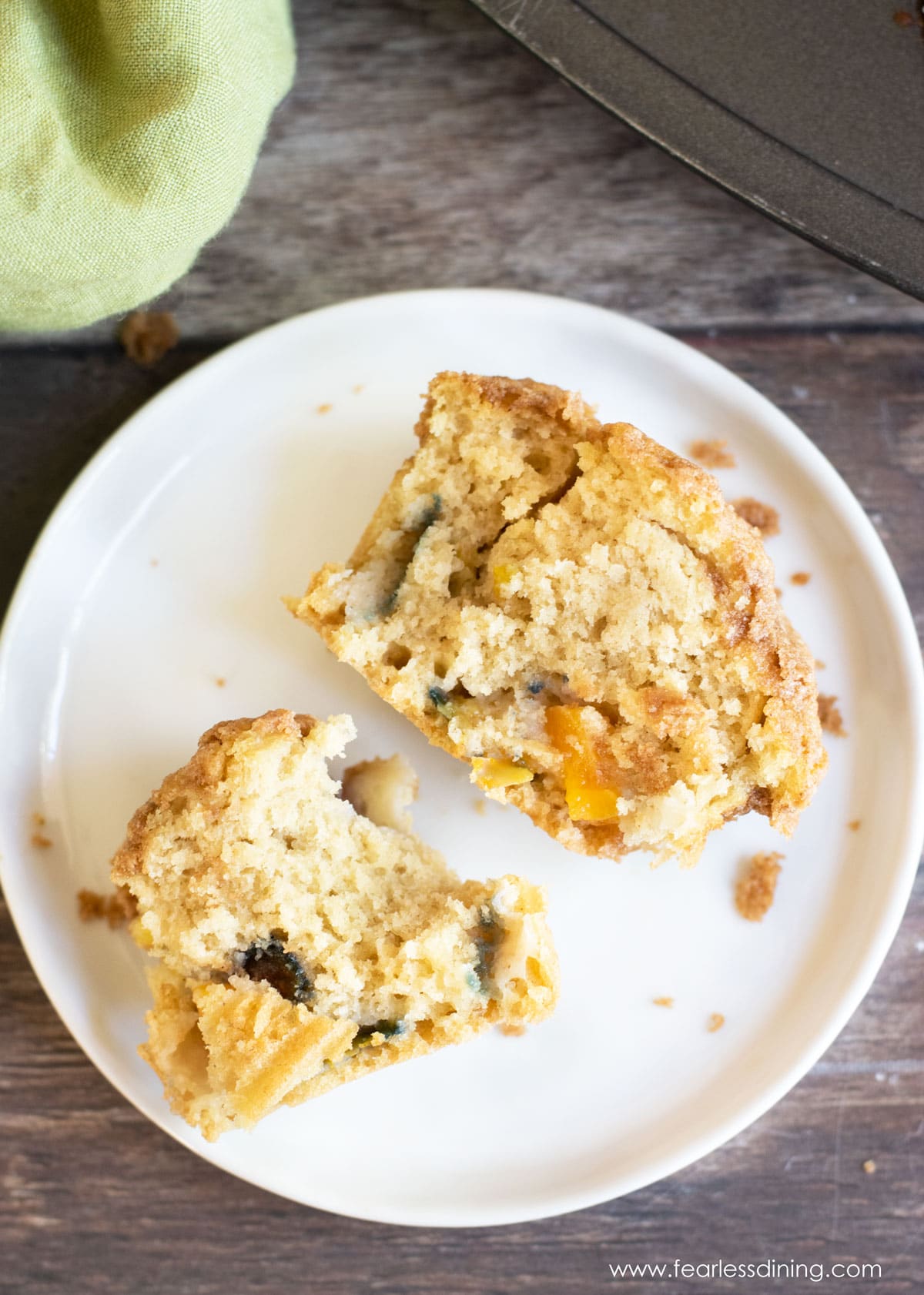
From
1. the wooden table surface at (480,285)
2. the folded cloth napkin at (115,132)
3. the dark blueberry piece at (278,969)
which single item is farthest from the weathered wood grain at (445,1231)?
the folded cloth napkin at (115,132)

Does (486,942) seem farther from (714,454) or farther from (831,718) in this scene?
(714,454)

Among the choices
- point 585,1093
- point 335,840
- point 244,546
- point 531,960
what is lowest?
→ point 585,1093

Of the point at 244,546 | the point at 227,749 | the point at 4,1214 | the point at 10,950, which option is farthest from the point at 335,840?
the point at 4,1214

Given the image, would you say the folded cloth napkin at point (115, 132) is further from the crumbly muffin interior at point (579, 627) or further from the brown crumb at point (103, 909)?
the brown crumb at point (103, 909)

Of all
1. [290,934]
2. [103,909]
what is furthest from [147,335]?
[290,934]

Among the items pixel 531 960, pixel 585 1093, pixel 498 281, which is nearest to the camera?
pixel 531 960

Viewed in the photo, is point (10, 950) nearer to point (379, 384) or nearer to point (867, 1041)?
point (379, 384)

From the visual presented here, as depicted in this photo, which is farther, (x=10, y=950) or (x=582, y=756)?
(x=10, y=950)
